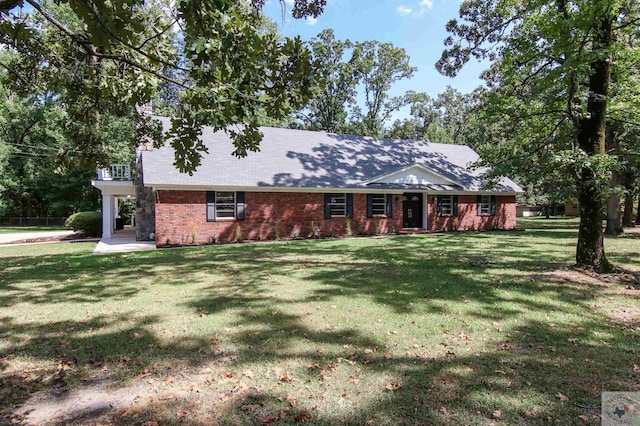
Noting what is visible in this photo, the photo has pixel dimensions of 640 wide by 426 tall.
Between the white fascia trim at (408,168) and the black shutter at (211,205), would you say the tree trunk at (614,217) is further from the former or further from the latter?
the black shutter at (211,205)

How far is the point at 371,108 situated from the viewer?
121ft

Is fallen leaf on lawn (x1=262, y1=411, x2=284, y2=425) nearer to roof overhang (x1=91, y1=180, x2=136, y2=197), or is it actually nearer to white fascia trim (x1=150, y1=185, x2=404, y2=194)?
white fascia trim (x1=150, y1=185, x2=404, y2=194)

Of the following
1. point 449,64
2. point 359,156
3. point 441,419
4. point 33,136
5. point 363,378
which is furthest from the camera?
point 33,136

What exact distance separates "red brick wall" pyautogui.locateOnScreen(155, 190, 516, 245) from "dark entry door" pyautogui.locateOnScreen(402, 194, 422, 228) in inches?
24.8

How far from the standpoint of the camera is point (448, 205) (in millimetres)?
20828

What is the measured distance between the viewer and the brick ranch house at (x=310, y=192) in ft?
49.9

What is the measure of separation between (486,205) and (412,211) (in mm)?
5037

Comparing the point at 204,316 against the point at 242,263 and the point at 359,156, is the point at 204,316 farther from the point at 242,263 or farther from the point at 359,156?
the point at 359,156

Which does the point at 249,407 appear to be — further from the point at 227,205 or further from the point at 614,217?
the point at 614,217

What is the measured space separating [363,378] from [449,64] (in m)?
14.0

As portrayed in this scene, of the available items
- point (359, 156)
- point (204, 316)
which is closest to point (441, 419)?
point (204, 316)

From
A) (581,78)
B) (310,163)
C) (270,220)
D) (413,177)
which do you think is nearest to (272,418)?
(581,78)

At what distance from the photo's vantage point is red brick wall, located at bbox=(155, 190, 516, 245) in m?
14.9

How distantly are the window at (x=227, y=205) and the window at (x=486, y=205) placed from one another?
14.1 metres
